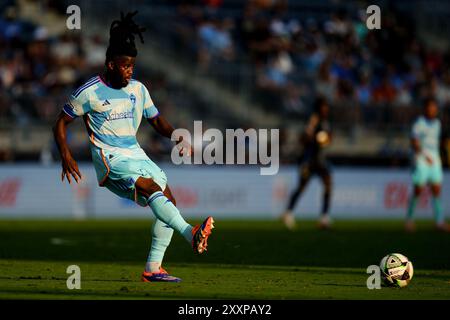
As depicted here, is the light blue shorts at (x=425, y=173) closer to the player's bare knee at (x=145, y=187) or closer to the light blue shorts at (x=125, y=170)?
the light blue shorts at (x=125, y=170)

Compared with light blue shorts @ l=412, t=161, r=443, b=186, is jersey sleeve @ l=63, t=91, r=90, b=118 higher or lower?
higher

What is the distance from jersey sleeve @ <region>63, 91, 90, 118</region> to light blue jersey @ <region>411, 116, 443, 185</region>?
12.7 m

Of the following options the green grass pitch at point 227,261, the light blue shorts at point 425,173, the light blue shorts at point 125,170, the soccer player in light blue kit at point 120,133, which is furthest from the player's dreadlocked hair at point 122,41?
the light blue shorts at point 425,173

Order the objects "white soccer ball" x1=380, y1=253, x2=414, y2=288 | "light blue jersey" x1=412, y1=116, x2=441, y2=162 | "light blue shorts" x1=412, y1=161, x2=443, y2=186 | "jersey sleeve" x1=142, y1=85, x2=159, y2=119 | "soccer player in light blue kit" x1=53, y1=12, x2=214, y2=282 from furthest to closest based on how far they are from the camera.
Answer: "light blue shorts" x1=412, y1=161, x2=443, y2=186
"light blue jersey" x1=412, y1=116, x2=441, y2=162
"jersey sleeve" x1=142, y1=85, x2=159, y2=119
"soccer player in light blue kit" x1=53, y1=12, x2=214, y2=282
"white soccer ball" x1=380, y1=253, x2=414, y2=288

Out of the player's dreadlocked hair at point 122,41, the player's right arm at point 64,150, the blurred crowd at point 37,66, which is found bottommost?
the player's right arm at point 64,150

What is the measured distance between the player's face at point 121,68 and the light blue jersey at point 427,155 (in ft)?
41.0

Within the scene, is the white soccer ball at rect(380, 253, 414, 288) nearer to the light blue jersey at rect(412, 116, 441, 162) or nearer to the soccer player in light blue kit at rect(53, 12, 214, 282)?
the soccer player in light blue kit at rect(53, 12, 214, 282)

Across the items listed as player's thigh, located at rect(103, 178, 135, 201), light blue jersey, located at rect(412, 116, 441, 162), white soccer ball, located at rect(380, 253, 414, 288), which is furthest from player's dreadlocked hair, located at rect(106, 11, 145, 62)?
light blue jersey, located at rect(412, 116, 441, 162)

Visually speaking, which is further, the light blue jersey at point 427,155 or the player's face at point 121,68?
the light blue jersey at point 427,155

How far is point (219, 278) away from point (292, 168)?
53.6 ft

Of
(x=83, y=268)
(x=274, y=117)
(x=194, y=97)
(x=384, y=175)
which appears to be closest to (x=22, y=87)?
(x=194, y=97)

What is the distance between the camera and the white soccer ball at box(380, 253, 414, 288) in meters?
11.2

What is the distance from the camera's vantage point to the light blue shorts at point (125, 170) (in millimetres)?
11312

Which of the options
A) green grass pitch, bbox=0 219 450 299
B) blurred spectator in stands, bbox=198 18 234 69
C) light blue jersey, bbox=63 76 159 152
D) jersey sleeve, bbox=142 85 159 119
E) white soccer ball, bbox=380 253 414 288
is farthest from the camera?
blurred spectator in stands, bbox=198 18 234 69
